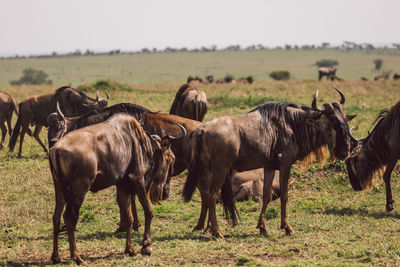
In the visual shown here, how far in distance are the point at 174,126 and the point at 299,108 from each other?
201cm

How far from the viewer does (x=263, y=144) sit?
827 centimetres

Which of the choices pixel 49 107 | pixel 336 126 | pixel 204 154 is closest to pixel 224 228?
pixel 204 154

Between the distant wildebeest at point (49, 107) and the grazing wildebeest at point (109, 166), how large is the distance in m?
6.57

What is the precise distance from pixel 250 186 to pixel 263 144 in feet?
7.87

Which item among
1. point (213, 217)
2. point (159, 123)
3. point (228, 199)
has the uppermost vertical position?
point (159, 123)

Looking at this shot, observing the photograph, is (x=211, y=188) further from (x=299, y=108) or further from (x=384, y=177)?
(x=384, y=177)

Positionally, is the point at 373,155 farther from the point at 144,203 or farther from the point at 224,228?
the point at 144,203

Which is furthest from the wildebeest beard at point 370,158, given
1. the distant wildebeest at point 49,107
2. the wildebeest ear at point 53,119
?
the distant wildebeest at point 49,107

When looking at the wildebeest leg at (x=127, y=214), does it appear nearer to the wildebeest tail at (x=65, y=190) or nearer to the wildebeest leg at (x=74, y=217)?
the wildebeest leg at (x=74, y=217)

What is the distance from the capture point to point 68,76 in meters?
72.4

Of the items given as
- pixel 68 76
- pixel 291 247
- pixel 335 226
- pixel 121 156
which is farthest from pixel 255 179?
pixel 68 76

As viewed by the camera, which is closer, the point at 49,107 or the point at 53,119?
the point at 53,119

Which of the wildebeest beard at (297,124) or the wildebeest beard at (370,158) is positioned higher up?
the wildebeest beard at (297,124)

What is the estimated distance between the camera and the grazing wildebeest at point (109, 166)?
20.7 feet
